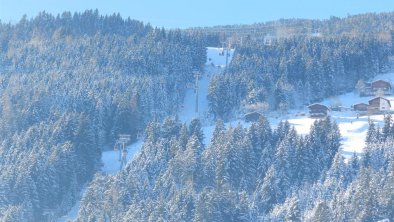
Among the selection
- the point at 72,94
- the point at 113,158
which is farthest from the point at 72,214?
the point at 72,94

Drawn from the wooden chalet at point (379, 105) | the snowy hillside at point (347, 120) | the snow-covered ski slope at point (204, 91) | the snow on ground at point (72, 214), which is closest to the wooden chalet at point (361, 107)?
the wooden chalet at point (379, 105)

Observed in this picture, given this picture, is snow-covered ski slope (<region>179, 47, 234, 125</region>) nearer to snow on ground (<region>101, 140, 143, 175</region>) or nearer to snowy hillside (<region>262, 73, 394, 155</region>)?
snowy hillside (<region>262, 73, 394, 155</region>)

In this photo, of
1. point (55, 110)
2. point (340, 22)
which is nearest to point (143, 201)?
point (55, 110)

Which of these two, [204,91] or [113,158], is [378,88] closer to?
[204,91]

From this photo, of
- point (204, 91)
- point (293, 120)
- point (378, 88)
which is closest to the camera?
point (293, 120)

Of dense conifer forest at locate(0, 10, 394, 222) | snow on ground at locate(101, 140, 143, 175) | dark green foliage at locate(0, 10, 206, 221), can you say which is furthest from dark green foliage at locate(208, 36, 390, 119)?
snow on ground at locate(101, 140, 143, 175)

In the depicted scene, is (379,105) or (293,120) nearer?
(293,120)

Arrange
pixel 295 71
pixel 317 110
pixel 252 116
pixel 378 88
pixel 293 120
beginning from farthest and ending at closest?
pixel 295 71, pixel 378 88, pixel 317 110, pixel 252 116, pixel 293 120
